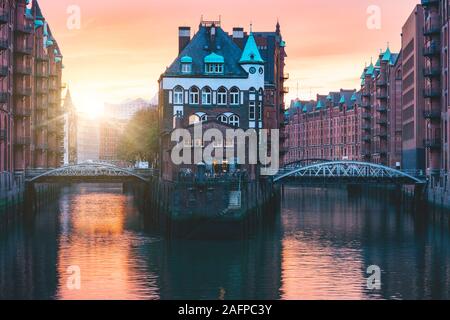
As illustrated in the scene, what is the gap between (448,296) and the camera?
42469 millimetres

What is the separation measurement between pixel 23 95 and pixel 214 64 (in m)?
19.9

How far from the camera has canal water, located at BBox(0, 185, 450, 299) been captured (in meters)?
44.0

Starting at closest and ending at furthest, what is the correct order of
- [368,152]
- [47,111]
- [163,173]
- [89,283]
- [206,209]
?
1. [89,283]
2. [206,209]
3. [163,173]
4. [47,111]
5. [368,152]

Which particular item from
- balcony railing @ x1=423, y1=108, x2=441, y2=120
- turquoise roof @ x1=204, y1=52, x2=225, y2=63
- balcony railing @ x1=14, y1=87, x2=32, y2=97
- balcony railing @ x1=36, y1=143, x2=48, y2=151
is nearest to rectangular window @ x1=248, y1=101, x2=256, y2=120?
turquoise roof @ x1=204, y1=52, x2=225, y2=63

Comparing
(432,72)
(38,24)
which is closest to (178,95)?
(432,72)

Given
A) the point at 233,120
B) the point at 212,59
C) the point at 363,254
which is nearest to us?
the point at 363,254

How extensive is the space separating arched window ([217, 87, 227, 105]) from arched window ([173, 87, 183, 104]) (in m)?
3.81

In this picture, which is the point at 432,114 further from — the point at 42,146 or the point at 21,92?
the point at 42,146

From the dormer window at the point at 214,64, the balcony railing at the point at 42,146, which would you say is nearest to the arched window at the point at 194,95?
the dormer window at the point at 214,64

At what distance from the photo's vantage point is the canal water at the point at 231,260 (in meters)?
44.0

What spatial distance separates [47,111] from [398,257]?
7831cm

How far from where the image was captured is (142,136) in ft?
447

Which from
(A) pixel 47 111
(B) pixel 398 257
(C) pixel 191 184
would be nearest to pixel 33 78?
(A) pixel 47 111
